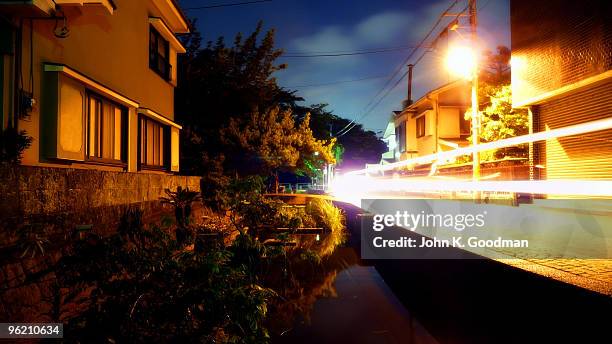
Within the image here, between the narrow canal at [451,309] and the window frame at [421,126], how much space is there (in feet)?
78.0

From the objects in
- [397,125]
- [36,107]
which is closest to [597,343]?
[36,107]

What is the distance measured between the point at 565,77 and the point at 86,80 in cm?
1242

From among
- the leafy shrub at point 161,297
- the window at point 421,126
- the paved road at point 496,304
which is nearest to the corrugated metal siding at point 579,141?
the paved road at point 496,304

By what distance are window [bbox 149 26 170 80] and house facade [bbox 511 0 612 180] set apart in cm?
1169

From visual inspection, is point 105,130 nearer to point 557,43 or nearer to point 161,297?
point 161,297

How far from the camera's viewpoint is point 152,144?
1114cm

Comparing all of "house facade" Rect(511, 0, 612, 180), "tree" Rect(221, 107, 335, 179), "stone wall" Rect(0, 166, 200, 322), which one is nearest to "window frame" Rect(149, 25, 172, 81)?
"tree" Rect(221, 107, 335, 179)

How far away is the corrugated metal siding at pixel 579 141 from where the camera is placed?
10734 millimetres

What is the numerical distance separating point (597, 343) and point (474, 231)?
7726 millimetres

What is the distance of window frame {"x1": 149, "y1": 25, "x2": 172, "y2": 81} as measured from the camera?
11.3m

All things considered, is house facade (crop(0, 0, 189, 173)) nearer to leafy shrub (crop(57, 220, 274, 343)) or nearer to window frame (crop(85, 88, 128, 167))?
window frame (crop(85, 88, 128, 167))

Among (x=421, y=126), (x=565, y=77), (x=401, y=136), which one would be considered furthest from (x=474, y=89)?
(x=401, y=136)

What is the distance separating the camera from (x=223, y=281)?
3.04m

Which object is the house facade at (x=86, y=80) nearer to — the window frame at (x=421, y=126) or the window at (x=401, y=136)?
the window frame at (x=421, y=126)
